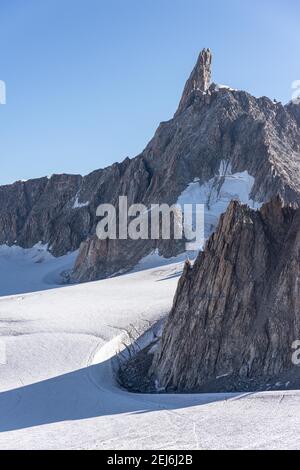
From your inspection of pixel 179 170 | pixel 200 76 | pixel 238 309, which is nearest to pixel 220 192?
pixel 179 170

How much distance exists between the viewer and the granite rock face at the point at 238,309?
1861cm

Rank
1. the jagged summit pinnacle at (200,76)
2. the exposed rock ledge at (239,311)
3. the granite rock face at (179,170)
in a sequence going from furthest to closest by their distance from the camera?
the jagged summit pinnacle at (200,76) < the granite rock face at (179,170) < the exposed rock ledge at (239,311)

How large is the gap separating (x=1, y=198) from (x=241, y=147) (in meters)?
56.0

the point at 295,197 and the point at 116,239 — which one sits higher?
the point at 295,197

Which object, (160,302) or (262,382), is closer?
(262,382)

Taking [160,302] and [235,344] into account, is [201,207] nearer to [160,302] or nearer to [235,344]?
[160,302]

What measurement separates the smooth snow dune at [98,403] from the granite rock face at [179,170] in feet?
96.9

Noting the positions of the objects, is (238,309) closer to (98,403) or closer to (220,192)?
(98,403)

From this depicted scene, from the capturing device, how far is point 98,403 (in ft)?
57.0

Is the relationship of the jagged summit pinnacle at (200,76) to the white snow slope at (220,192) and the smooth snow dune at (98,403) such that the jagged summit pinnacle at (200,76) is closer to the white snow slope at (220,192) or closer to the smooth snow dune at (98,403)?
the white snow slope at (220,192)

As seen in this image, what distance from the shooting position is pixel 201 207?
2500 inches

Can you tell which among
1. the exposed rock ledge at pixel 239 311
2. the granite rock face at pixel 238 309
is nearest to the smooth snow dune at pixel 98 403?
the exposed rock ledge at pixel 239 311

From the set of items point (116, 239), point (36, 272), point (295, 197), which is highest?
point (295, 197)
